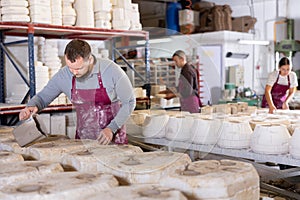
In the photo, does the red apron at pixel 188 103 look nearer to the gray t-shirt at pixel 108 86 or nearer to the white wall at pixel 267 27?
the gray t-shirt at pixel 108 86

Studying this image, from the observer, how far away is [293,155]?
3145mm

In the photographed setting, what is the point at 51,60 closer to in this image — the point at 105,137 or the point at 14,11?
the point at 14,11

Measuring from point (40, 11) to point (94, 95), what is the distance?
141cm

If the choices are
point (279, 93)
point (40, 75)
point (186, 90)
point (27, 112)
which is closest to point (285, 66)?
point (279, 93)

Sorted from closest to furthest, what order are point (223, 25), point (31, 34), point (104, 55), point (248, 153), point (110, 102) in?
1. point (110, 102)
2. point (248, 153)
3. point (31, 34)
4. point (104, 55)
5. point (223, 25)

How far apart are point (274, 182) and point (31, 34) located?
287 centimetres

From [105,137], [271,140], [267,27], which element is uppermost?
[267,27]

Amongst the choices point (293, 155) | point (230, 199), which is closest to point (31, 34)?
point (293, 155)

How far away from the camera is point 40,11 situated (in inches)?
157

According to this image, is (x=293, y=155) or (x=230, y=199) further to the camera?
(x=293, y=155)

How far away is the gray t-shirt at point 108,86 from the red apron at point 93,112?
6 cm

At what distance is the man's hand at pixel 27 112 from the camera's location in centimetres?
281

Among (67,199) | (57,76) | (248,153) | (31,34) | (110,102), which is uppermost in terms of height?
(31,34)

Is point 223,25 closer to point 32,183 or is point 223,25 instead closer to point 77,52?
point 77,52
